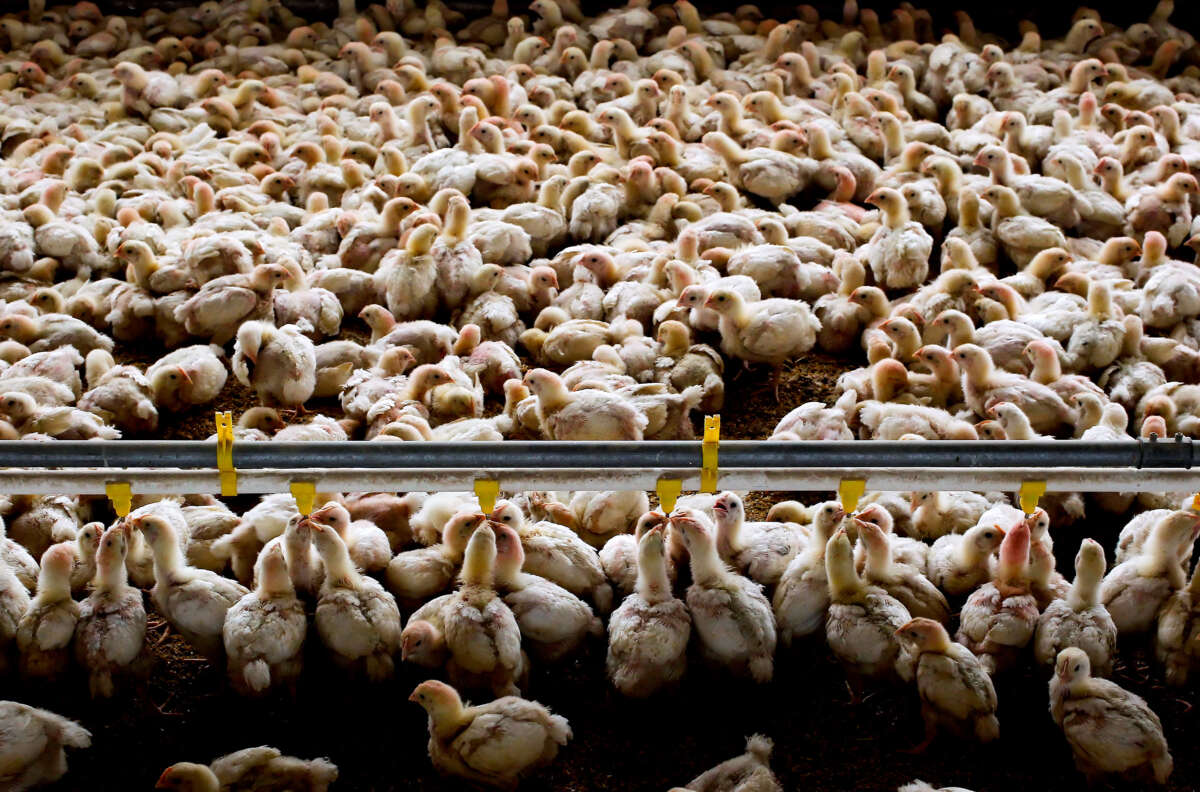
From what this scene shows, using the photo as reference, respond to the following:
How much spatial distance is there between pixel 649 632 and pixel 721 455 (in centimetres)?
78

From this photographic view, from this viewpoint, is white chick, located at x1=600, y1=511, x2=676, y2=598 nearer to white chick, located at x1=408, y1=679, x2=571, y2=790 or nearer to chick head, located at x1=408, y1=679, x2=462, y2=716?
white chick, located at x1=408, y1=679, x2=571, y2=790

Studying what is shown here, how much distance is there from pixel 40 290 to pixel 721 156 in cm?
367

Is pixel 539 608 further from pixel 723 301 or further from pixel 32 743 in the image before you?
pixel 723 301

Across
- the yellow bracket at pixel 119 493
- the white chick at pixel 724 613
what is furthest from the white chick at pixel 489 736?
the yellow bracket at pixel 119 493

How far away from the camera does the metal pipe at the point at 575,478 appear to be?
122 inches

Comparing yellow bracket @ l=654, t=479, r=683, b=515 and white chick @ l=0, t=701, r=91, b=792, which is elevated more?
yellow bracket @ l=654, t=479, r=683, b=515

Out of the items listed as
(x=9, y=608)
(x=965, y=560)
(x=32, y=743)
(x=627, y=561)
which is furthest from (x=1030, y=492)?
(x=9, y=608)

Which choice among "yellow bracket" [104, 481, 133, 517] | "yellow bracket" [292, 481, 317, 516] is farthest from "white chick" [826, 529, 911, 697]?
"yellow bracket" [104, 481, 133, 517]

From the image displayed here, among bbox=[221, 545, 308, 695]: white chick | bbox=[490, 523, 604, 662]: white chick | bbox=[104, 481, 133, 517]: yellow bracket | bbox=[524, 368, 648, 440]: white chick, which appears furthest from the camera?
bbox=[524, 368, 648, 440]: white chick

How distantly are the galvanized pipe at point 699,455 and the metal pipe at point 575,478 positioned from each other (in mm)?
18

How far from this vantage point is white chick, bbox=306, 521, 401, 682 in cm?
362

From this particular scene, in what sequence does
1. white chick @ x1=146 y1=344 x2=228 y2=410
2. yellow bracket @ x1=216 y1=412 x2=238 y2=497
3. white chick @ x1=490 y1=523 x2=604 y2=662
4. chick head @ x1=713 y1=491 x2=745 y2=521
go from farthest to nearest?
white chick @ x1=146 y1=344 x2=228 y2=410 → chick head @ x1=713 y1=491 x2=745 y2=521 → white chick @ x1=490 y1=523 x2=604 y2=662 → yellow bracket @ x1=216 y1=412 x2=238 y2=497

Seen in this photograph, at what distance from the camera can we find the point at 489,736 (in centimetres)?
333

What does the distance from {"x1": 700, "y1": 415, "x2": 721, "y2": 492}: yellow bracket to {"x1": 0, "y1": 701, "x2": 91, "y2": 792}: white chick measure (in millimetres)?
1926
